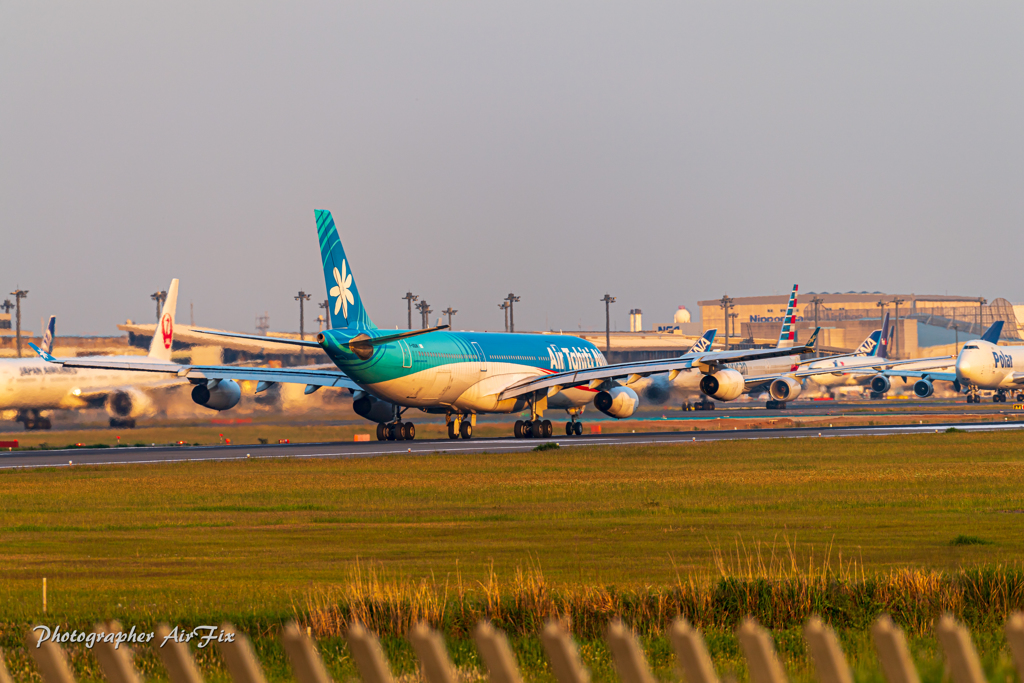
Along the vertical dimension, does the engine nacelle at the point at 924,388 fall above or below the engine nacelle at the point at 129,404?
below

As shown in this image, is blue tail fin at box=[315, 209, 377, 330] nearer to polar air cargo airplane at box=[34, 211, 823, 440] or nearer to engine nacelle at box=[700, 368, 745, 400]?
polar air cargo airplane at box=[34, 211, 823, 440]

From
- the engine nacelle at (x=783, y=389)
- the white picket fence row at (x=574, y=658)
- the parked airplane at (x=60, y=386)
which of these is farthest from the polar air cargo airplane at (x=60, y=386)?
the white picket fence row at (x=574, y=658)

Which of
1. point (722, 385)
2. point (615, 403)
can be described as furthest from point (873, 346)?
point (615, 403)

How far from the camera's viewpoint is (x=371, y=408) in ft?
180

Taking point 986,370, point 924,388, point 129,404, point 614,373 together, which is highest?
point 614,373

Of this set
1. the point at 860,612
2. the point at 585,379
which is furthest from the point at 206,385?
the point at 860,612

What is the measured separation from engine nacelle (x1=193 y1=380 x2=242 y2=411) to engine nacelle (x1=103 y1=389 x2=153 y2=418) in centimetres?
717

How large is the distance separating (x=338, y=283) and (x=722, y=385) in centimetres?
1813

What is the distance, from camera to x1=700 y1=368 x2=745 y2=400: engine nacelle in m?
54.5

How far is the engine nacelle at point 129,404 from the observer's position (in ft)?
200

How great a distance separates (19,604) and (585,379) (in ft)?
138

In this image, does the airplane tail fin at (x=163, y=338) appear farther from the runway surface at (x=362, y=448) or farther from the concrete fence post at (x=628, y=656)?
the concrete fence post at (x=628, y=656)

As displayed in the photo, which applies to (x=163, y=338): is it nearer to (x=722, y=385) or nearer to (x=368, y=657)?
(x=722, y=385)

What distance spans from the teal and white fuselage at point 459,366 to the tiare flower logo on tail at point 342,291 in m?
1.54
